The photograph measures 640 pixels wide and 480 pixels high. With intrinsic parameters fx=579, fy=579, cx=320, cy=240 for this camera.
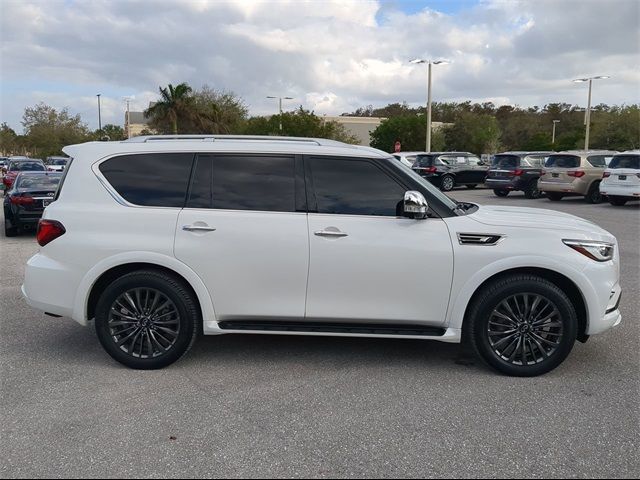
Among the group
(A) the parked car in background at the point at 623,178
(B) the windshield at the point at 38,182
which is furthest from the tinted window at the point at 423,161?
(B) the windshield at the point at 38,182

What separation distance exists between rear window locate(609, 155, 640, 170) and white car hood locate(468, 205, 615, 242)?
14960 mm

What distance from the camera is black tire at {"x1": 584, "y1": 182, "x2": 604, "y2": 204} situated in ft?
65.0

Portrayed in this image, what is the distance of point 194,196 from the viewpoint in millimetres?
4672

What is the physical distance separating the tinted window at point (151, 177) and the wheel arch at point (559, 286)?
244cm

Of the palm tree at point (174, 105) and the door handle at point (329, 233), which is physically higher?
the palm tree at point (174, 105)

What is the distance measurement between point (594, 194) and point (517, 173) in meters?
3.11

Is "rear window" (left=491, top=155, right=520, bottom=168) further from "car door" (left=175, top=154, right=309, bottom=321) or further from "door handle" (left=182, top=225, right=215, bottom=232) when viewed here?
"door handle" (left=182, top=225, right=215, bottom=232)

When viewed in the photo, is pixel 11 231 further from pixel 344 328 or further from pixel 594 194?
pixel 594 194

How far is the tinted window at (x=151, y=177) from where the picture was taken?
4691 mm

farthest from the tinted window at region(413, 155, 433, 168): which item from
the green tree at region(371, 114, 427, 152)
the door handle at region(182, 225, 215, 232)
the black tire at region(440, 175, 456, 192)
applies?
the green tree at region(371, 114, 427, 152)

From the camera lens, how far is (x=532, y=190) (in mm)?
22266

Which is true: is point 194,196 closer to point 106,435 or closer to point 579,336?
point 106,435

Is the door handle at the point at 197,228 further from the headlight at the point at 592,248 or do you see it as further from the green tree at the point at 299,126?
the green tree at the point at 299,126

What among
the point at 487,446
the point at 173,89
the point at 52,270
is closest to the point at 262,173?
the point at 52,270
